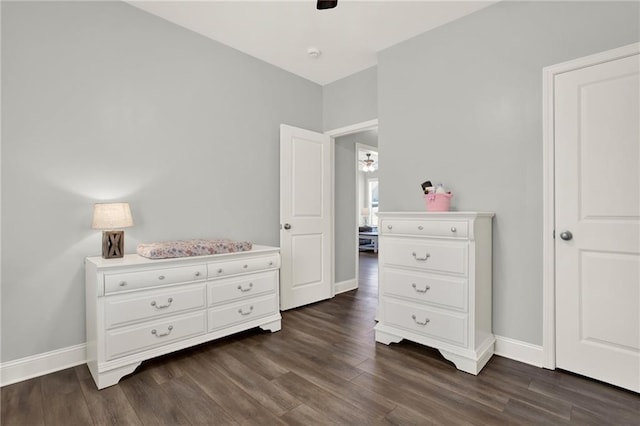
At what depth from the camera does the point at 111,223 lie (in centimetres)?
222

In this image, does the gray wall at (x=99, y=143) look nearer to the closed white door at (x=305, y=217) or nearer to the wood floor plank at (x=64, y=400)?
the wood floor plank at (x=64, y=400)

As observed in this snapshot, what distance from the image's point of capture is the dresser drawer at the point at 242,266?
2518 millimetres

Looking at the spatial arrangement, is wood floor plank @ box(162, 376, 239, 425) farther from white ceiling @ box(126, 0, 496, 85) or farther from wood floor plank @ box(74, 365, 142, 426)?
white ceiling @ box(126, 0, 496, 85)

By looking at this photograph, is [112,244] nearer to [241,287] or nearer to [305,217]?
[241,287]

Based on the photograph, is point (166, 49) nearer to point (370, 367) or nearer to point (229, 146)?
point (229, 146)

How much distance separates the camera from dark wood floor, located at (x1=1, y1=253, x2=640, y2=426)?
1.70 metres

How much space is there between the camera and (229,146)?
320 centimetres

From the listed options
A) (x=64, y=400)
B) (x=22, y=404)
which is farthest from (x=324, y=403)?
(x=22, y=404)

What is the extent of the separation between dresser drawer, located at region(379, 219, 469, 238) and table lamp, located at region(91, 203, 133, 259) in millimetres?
1943

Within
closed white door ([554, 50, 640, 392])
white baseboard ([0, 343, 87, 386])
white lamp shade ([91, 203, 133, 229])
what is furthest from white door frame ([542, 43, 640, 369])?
white baseboard ([0, 343, 87, 386])

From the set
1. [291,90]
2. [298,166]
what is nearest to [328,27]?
[291,90]

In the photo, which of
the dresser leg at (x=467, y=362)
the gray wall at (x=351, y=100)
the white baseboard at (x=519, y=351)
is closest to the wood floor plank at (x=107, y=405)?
the dresser leg at (x=467, y=362)

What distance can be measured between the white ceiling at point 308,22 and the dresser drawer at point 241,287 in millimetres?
2186

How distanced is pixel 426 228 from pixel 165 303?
1.95 metres
